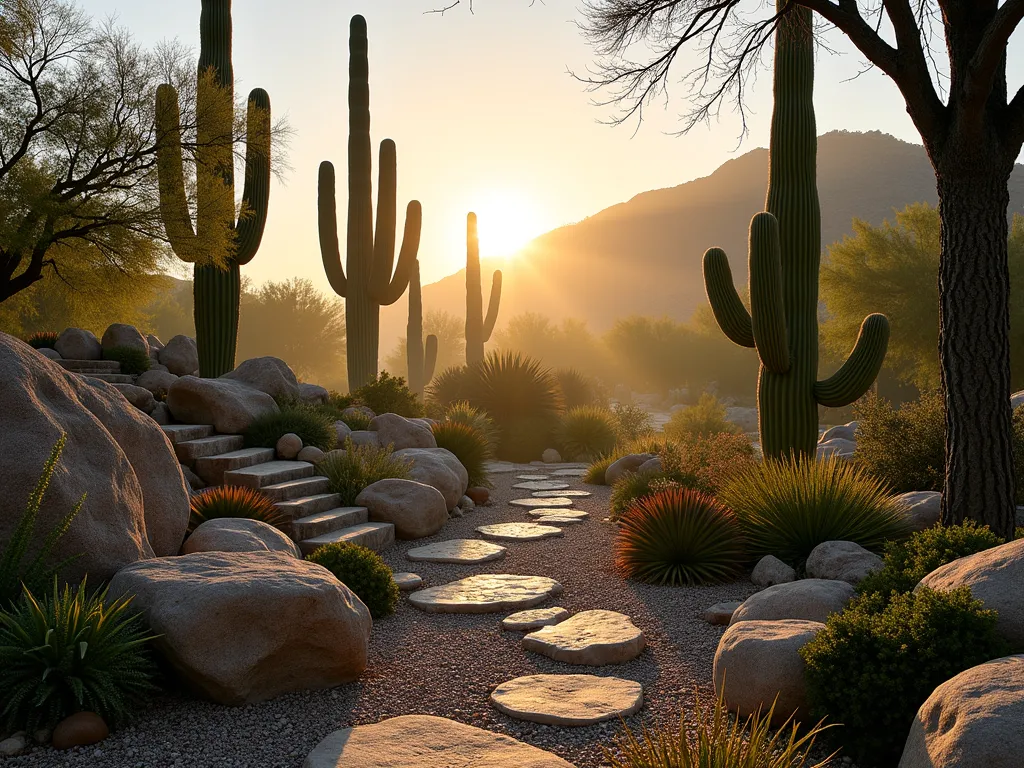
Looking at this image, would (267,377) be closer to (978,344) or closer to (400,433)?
(400,433)

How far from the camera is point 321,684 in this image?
461cm

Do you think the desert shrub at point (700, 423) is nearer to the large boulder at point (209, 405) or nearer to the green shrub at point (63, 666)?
the large boulder at point (209, 405)

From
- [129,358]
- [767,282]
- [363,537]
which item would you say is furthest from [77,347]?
[767,282]

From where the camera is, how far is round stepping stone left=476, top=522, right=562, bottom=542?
9211mm

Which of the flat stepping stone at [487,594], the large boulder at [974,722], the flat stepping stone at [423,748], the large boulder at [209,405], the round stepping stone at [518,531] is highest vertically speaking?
the large boulder at [209,405]

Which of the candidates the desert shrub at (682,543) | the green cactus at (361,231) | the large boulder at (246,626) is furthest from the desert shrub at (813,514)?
the green cactus at (361,231)

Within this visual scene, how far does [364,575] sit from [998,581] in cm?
417

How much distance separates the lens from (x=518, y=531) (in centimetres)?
959

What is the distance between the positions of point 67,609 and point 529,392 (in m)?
15.4

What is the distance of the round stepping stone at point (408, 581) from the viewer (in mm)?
6935

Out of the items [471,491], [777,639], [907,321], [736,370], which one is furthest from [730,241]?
[777,639]

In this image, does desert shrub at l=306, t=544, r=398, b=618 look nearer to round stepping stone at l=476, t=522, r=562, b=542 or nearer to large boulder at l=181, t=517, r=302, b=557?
large boulder at l=181, t=517, r=302, b=557

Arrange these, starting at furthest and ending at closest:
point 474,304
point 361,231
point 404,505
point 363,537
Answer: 1. point 474,304
2. point 361,231
3. point 404,505
4. point 363,537

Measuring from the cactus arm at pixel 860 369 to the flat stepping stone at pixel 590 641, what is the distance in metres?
5.51
